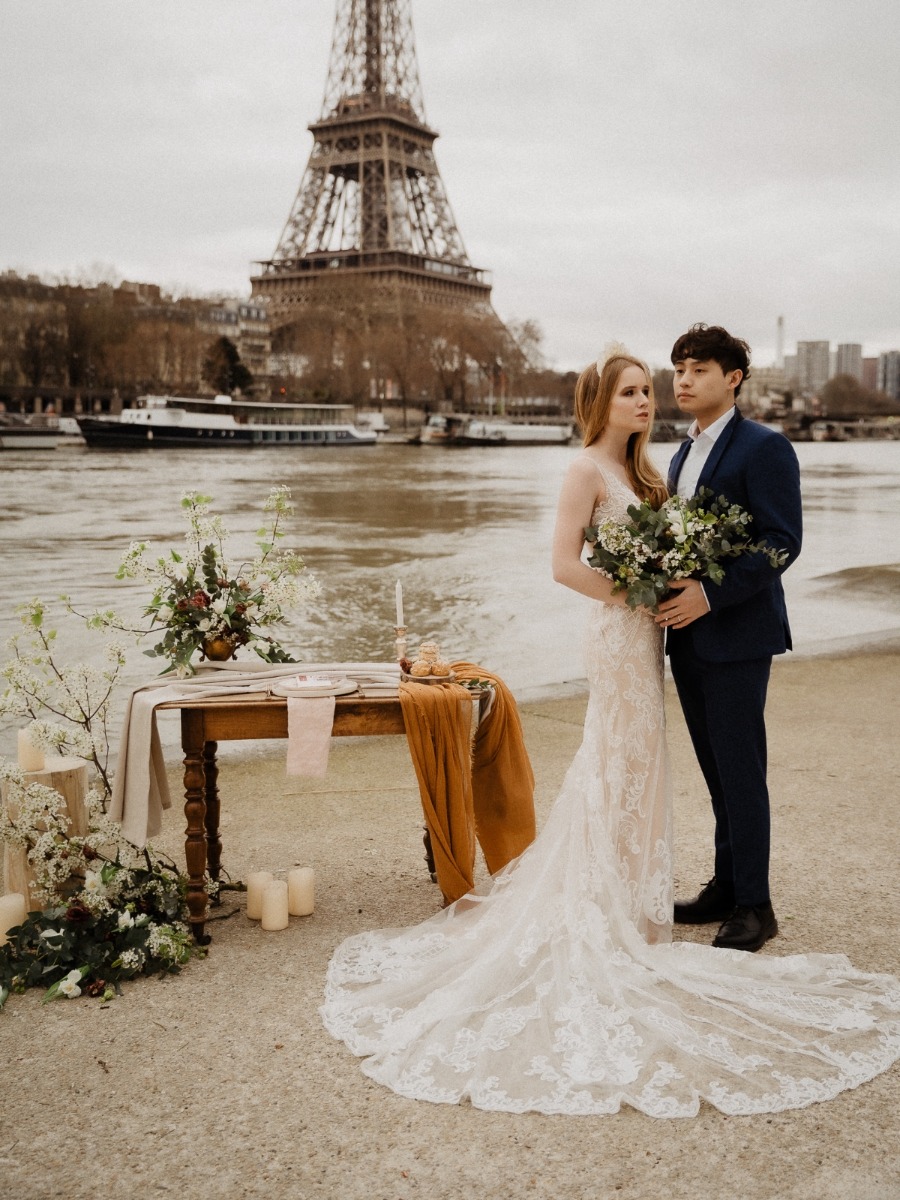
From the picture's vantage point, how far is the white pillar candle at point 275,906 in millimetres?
3541

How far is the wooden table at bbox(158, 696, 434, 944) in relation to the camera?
338cm

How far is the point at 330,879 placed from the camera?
13.1ft

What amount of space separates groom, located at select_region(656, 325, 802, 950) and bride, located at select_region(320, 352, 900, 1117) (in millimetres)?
148

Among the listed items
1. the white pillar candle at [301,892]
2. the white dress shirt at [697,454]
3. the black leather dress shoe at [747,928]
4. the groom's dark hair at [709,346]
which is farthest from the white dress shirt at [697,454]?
the white pillar candle at [301,892]

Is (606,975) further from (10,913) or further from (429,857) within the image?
(10,913)

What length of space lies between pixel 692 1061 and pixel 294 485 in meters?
32.1

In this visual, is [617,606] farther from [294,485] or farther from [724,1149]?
[294,485]

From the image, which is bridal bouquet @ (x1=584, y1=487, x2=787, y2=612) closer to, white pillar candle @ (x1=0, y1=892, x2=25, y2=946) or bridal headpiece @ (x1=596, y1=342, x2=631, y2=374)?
bridal headpiece @ (x1=596, y1=342, x2=631, y2=374)

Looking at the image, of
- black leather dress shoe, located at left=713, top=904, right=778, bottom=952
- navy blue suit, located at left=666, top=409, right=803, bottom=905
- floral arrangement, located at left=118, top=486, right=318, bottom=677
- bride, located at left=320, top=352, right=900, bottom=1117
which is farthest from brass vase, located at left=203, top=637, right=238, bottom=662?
black leather dress shoe, located at left=713, top=904, right=778, bottom=952

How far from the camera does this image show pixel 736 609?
11.1 ft

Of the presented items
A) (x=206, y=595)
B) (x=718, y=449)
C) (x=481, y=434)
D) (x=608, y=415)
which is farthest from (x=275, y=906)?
(x=481, y=434)

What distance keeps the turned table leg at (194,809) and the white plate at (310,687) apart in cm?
25

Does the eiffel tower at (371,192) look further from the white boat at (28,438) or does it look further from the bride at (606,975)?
the bride at (606,975)

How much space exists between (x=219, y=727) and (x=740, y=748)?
149 centimetres
